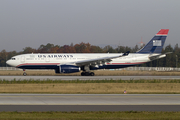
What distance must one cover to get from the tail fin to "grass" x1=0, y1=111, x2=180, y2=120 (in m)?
34.7

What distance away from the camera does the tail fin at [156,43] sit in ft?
147

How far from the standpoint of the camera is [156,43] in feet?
148

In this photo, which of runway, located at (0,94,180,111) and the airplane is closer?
runway, located at (0,94,180,111)

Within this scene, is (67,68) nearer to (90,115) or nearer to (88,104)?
(88,104)

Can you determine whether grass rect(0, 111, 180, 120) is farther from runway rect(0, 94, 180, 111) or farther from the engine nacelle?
the engine nacelle

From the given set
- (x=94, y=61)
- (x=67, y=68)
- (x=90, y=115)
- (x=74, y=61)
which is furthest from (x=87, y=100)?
(x=74, y=61)

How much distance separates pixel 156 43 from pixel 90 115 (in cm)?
3710

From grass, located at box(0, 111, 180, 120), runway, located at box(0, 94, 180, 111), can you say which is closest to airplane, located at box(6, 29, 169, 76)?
runway, located at box(0, 94, 180, 111)

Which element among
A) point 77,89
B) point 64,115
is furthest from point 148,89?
point 64,115

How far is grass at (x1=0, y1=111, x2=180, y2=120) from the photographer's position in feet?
33.5

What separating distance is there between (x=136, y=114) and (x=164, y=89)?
13.4 metres

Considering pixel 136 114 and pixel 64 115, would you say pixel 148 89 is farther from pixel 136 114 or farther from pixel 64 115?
pixel 64 115

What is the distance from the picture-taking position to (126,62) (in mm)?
42531

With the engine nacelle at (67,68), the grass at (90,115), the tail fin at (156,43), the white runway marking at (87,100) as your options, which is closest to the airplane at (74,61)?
the engine nacelle at (67,68)
